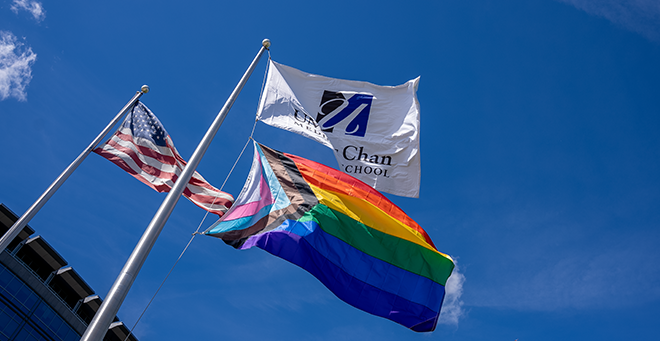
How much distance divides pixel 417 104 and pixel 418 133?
943 mm

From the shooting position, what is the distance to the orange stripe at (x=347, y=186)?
34.0 ft

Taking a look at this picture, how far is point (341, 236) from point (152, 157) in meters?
6.13

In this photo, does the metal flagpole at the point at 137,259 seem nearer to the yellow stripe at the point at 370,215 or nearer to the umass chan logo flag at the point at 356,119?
the umass chan logo flag at the point at 356,119

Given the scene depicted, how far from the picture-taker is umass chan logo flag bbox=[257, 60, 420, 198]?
10898 millimetres

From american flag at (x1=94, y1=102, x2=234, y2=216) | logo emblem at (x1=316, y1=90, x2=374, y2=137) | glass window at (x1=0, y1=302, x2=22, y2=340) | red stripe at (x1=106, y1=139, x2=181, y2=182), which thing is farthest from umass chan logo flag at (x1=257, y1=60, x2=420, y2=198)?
glass window at (x1=0, y1=302, x2=22, y2=340)

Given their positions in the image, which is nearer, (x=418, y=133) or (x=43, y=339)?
(x=418, y=133)

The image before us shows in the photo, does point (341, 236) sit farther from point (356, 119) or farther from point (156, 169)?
point (156, 169)

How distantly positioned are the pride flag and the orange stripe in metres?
0.03

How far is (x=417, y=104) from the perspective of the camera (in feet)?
38.4

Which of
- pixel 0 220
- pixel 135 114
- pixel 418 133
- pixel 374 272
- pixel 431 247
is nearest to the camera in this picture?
pixel 374 272

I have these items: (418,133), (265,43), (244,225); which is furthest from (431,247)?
(265,43)

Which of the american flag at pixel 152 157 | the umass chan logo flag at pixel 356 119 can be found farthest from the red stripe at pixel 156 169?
the umass chan logo flag at pixel 356 119

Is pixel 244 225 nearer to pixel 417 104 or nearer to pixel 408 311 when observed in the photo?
pixel 408 311

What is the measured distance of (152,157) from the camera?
39.7ft
